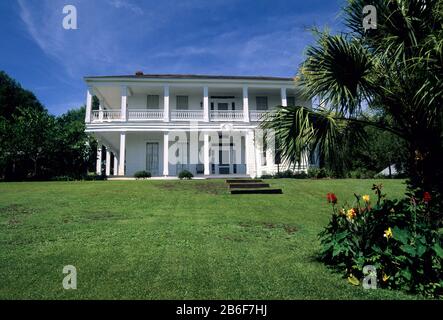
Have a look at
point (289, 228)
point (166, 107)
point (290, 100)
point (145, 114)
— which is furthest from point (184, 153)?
point (289, 228)

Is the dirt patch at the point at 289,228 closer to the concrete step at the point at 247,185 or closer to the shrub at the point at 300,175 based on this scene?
the concrete step at the point at 247,185

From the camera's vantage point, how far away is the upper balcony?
21188 mm

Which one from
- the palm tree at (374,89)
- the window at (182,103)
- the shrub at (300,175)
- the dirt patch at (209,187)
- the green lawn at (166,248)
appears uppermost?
the window at (182,103)

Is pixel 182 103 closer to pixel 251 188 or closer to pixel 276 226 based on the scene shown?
pixel 251 188

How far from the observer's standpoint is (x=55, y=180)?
18.1 meters

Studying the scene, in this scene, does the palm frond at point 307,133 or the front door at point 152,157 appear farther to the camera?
the front door at point 152,157

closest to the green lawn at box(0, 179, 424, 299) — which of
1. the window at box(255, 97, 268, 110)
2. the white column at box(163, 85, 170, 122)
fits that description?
the white column at box(163, 85, 170, 122)

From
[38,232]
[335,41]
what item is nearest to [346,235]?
[335,41]

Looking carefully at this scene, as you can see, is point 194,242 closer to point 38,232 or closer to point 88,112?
point 38,232

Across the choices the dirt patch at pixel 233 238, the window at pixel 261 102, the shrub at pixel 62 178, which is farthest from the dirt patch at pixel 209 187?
the window at pixel 261 102

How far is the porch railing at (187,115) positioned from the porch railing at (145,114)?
0.99 meters

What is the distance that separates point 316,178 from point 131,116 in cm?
1312

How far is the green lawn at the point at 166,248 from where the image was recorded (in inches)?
165

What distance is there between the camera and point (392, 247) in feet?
14.6
